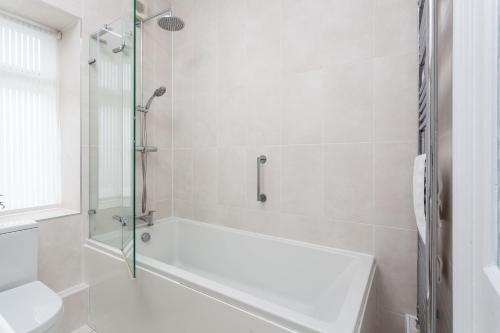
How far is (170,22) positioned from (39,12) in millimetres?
898

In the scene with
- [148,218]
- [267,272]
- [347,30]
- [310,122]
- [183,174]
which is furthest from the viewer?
[183,174]

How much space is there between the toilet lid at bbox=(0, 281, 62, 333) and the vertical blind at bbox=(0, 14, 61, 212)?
676 millimetres

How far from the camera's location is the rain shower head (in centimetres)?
162

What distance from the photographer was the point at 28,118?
1705mm

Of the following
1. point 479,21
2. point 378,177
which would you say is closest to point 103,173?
point 378,177

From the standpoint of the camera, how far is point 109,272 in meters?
1.54

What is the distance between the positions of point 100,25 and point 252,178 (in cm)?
167

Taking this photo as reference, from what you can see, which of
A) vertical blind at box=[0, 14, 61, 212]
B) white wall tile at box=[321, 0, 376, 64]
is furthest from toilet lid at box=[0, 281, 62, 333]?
white wall tile at box=[321, 0, 376, 64]

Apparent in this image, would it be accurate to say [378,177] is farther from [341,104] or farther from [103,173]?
[103,173]

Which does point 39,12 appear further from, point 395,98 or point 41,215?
point 395,98

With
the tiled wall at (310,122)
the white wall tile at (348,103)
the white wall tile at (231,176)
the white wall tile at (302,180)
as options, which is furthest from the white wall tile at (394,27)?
the white wall tile at (231,176)

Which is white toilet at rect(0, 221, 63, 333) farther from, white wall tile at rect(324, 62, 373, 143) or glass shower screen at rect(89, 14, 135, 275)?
white wall tile at rect(324, 62, 373, 143)

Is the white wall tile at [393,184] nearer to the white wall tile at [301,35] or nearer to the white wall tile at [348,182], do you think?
the white wall tile at [348,182]

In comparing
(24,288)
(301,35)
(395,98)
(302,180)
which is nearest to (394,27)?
(395,98)
